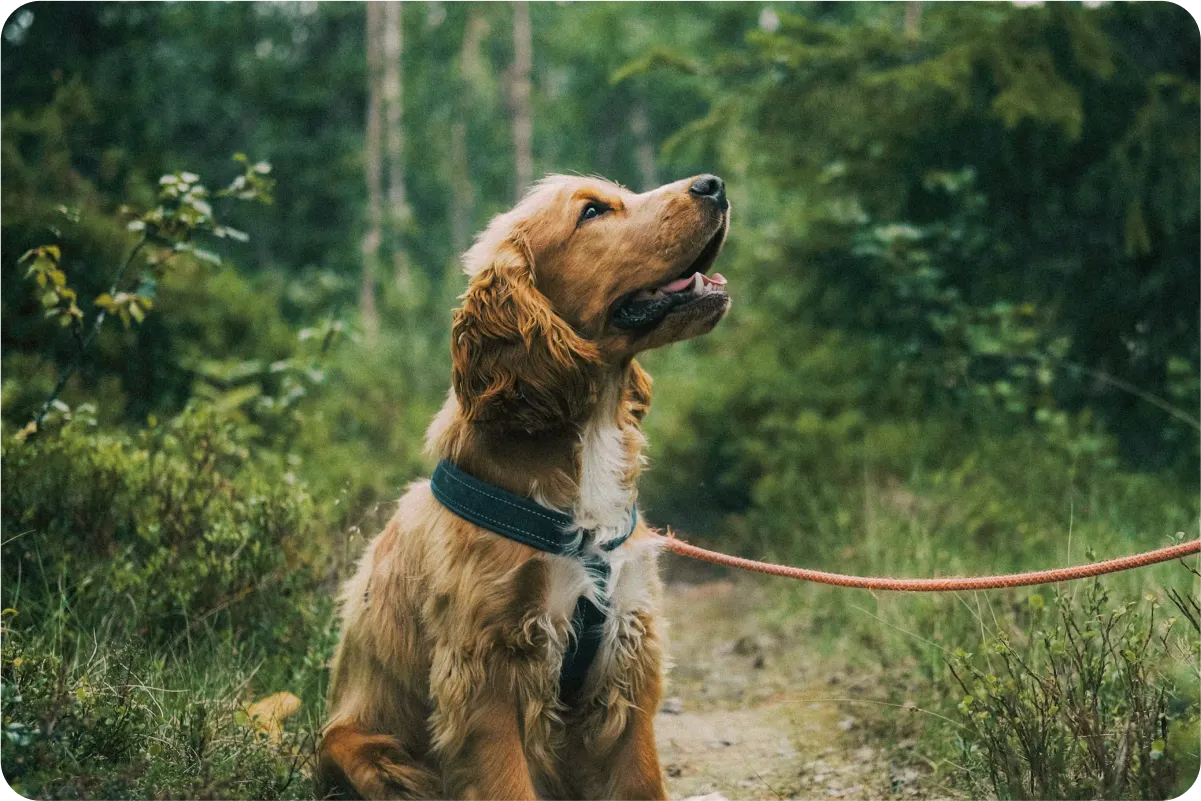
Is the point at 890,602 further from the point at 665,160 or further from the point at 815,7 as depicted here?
the point at 815,7

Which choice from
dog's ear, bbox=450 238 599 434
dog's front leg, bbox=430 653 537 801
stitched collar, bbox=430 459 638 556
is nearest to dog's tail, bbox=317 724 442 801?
dog's front leg, bbox=430 653 537 801

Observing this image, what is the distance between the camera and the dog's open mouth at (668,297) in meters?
3.18

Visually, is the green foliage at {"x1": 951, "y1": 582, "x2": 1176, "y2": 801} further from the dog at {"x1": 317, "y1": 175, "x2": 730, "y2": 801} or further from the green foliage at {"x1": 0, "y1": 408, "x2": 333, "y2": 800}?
the green foliage at {"x1": 0, "y1": 408, "x2": 333, "y2": 800}

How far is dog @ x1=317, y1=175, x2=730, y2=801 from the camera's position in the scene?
9.42ft

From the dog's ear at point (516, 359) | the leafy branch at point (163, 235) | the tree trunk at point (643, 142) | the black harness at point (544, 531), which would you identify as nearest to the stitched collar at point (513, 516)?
the black harness at point (544, 531)

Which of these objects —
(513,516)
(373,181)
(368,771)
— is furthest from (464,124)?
(368,771)

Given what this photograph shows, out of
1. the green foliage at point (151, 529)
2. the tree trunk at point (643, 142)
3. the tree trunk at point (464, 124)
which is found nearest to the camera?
the green foliage at point (151, 529)

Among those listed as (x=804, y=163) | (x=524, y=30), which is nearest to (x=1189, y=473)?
(x=804, y=163)

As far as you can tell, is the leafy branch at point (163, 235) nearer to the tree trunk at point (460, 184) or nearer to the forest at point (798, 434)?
the forest at point (798, 434)

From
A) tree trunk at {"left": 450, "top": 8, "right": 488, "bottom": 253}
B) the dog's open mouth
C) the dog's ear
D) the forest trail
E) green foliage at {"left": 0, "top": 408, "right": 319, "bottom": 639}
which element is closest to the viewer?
the dog's ear

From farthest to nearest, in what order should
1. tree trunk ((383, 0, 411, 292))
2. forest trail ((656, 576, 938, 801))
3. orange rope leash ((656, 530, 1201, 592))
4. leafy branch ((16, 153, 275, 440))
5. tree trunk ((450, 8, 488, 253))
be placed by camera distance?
tree trunk ((450, 8, 488, 253)), tree trunk ((383, 0, 411, 292)), leafy branch ((16, 153, 275, 440)), forest trail ((656, 576, 938, 801)), orange rope leash ((656, 530, 1201, 592))

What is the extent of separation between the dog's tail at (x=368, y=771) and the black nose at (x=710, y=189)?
1997mm

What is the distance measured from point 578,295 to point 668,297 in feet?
0.98

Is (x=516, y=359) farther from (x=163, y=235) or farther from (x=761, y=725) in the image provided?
(x=163, y=235)
